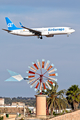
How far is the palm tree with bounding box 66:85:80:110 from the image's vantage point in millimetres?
80756

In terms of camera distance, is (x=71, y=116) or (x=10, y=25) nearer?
(x=71, y=116)

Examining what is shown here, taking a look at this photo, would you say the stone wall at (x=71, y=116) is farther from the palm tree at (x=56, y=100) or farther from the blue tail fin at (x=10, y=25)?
the blue tail fin at (x=10, y=25)

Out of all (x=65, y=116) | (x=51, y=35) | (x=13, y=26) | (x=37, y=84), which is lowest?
(x=65, y=116)

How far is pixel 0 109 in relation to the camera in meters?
78.9

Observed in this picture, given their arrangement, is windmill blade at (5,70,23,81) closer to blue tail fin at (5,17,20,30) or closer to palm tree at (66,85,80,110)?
palm tree at (66,85,80,110)

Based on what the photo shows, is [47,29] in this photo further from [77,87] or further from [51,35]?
[77,87]

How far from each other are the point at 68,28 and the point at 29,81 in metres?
26.6

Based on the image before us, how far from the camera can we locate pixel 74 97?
266 ft

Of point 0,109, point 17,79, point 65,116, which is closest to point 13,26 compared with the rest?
point 0,109

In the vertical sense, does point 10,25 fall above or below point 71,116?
above

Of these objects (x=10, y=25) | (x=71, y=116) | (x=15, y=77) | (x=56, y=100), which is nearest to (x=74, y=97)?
(x=56, y=100)

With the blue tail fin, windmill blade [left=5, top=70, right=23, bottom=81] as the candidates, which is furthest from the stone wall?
the blue tail fin

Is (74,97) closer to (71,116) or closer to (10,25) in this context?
(10,25)

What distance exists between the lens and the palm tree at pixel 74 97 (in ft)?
265
